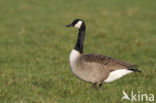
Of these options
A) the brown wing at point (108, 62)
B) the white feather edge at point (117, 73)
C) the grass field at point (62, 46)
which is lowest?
the grass field at point (62, 46)

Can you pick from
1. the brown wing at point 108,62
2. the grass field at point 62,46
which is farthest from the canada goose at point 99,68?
the grass field at point 62,46

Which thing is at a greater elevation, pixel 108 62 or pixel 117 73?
pixel 108 62

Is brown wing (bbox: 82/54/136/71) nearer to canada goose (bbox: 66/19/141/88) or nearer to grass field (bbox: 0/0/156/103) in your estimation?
canada goose (bbox: 66/19/141/88)

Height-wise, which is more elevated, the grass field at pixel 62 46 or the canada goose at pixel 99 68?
the canada goose at pixel 99 68

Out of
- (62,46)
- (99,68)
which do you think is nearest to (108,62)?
(99,68)

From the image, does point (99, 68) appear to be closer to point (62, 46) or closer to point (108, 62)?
point (108, 62)

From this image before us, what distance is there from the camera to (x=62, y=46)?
1500 centimetres

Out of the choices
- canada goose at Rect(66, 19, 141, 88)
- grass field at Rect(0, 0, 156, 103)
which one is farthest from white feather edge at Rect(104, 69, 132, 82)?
grass field at Rect(0, 0, 156, 103)

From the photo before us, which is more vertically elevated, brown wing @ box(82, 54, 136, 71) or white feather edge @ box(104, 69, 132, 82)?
brown wing @ box(82, 54, 136, 71)

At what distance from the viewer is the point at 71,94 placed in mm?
7941

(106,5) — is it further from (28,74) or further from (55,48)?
(28,74)

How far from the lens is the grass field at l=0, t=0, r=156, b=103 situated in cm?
816

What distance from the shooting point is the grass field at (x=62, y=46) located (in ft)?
26.8

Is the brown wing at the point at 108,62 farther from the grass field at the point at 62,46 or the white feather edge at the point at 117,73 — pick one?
the grass field at the point at 62,46
